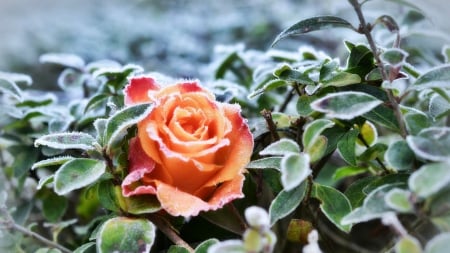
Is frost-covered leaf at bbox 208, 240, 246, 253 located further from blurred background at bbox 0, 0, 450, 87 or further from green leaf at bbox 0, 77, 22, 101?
blurred background at bbox 0, 0, 450, 87

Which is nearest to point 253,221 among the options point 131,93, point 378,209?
point 378,209

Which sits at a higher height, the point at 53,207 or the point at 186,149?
the point at 186,149

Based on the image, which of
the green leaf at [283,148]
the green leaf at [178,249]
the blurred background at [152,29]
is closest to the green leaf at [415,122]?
the green leaf at [283,148]

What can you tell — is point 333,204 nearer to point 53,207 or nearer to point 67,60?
point 53,207

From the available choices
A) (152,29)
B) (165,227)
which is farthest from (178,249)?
(152,29)

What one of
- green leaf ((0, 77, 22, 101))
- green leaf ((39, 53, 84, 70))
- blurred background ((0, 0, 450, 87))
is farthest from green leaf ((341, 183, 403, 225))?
blurred background ((0, 0, 450, 87))

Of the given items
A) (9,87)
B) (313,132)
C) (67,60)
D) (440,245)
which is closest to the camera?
(440,245)

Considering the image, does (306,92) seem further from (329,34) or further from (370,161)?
(329,34)

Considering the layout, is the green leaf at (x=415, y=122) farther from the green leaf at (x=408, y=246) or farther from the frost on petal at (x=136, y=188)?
the frost on petal at (x=136, y=188)
